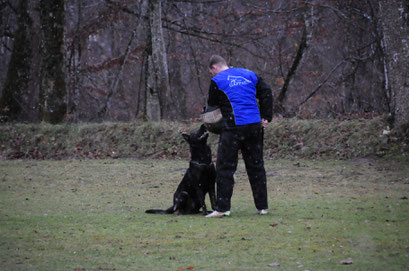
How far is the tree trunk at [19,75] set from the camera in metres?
20.9

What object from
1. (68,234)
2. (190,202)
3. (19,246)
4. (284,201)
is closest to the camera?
(19,246)

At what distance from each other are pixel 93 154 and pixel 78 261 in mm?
11838

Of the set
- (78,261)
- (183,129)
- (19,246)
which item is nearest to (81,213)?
(19,246)

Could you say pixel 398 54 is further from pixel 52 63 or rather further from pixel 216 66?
pixel 52 63

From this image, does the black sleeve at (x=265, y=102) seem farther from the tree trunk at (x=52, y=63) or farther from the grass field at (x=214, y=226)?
the tree trunk at (x=52, y=63)

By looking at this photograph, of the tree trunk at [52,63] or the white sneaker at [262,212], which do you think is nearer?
the white sneaker at [262,212]

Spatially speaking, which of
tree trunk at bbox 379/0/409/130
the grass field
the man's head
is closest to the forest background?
tree trunk at bbox 379/0/409/130

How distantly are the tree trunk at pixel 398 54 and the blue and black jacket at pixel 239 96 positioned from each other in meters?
6.92

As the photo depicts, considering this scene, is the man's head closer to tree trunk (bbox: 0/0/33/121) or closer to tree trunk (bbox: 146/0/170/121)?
tree trunk (bbox: 146/0/170/121)

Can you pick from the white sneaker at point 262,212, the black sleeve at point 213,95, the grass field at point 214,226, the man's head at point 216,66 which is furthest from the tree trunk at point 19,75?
the white sneaker at point 262,212

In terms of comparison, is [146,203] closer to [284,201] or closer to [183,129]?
[284,201]

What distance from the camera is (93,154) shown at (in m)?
16.7

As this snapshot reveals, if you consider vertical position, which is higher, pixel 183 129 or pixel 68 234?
pixel 183 129

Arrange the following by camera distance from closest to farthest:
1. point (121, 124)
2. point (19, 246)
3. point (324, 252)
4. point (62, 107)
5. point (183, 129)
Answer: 1. point (324, 252)
2. point (19, 246)
3. point (183, 129)
4. point (121, 124)
5. point (62, 107)
